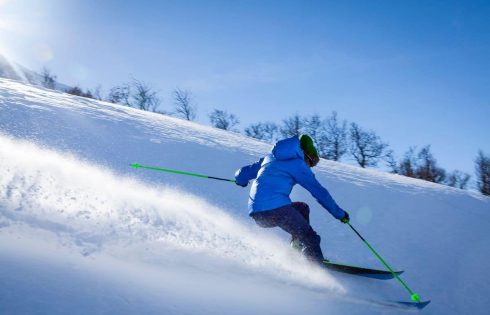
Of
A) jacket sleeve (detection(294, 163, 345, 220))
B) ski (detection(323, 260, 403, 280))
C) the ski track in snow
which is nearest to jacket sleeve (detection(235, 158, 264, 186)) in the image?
the ski track in snow

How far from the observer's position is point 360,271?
4.38 m

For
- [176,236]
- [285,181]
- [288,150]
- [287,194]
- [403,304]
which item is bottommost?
[403,304]

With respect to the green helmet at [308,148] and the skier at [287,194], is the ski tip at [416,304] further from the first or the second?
the green helmet at [308,148]

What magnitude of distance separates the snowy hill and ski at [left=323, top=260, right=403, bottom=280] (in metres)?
0.09

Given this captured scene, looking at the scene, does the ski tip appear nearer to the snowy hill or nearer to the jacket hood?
the snowy hill

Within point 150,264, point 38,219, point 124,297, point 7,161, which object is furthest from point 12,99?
point 124,297

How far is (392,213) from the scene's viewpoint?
664cm

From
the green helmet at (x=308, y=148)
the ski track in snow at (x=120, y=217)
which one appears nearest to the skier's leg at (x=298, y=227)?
the ski track in snow at (x=120, y=217)

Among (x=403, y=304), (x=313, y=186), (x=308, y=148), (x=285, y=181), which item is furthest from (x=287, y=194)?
(x=403, y=304)

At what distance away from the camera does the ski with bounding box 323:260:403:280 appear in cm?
426

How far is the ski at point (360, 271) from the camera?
14.0 ft

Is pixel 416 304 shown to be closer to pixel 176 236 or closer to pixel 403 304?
pixel 403 304

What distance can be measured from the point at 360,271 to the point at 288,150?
180 cm

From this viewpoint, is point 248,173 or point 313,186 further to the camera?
point 248,173
